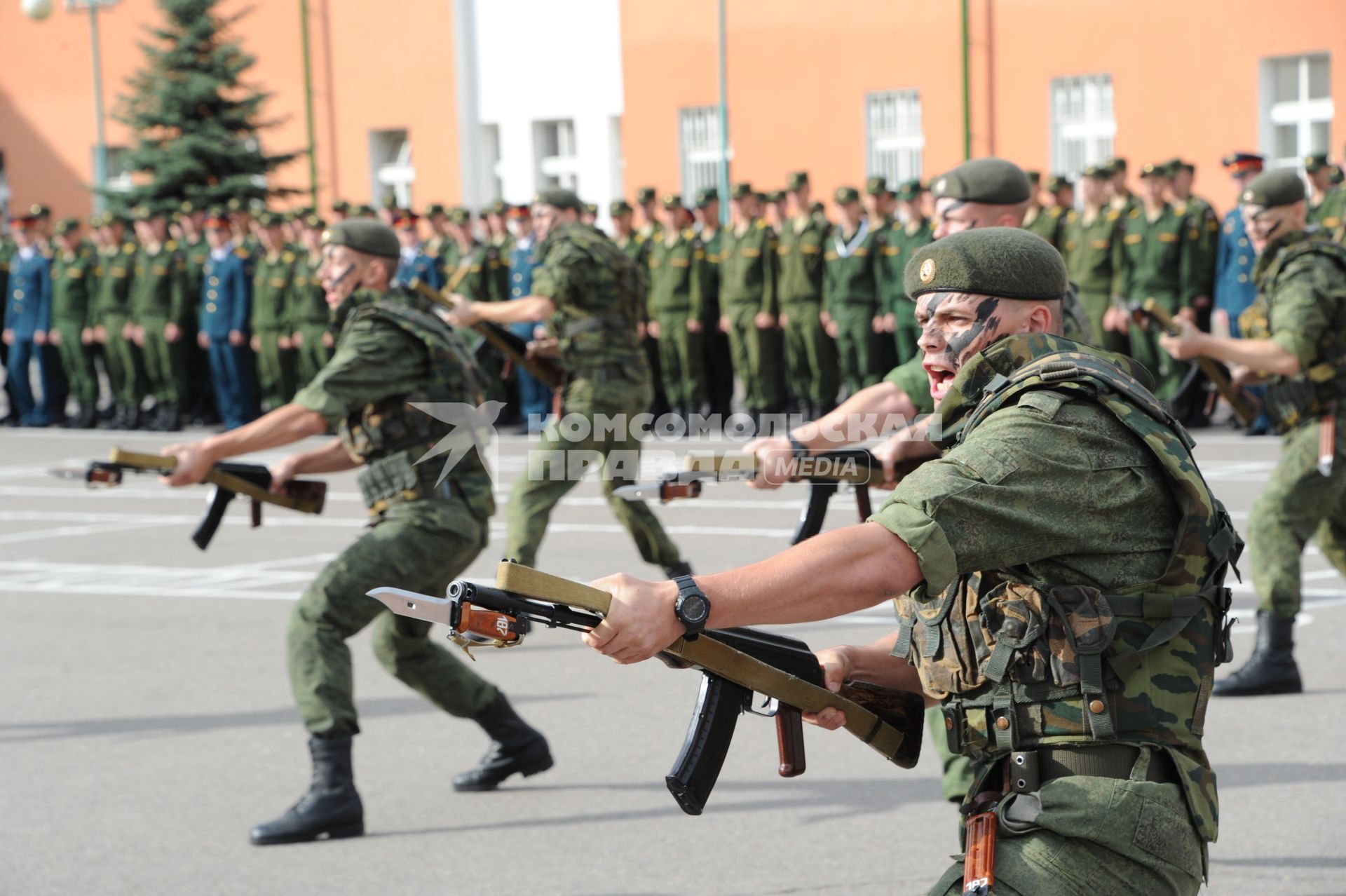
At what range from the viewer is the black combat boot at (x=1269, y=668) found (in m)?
7.09

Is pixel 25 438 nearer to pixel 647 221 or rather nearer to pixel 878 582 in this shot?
pixel 647 221

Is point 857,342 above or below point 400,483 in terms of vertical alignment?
below

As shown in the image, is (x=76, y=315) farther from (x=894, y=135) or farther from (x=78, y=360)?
(x=894, y=135)

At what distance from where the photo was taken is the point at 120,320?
20.2 m

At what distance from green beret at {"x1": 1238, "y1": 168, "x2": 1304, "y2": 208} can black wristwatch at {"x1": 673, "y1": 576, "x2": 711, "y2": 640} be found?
16.4 feet

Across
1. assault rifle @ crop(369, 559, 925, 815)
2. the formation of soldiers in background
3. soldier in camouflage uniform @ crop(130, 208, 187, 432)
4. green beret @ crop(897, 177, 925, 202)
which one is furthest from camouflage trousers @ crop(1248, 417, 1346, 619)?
soldier in camouflage uniform @ crop(130, 208, 187, 432)

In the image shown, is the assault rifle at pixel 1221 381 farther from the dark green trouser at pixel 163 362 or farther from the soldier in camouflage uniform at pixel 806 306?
the dark green trouser at pixel 163 362

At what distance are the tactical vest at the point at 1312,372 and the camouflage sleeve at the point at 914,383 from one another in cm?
210

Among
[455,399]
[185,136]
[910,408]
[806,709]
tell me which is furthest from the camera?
[185,136]

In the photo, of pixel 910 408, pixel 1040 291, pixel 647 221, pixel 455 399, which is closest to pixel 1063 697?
pixel 1040 291

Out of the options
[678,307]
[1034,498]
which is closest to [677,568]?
[1034,498]

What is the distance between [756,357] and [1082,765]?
15.0 m

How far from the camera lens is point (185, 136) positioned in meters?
27.2

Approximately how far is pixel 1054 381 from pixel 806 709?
79 centimetres
